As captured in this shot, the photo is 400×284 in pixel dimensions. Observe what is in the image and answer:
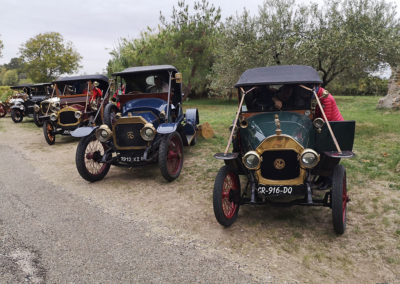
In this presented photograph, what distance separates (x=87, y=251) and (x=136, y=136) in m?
2.52

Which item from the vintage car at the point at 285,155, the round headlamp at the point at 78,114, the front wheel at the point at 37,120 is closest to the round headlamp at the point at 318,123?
the vintage car at the point at 285,155

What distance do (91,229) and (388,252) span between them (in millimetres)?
3331

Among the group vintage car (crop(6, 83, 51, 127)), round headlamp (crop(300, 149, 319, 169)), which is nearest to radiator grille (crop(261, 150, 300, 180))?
round headlamp (crop(300, 149, 319, 169))

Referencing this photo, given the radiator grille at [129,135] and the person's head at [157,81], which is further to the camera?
the person's head at [157,81]

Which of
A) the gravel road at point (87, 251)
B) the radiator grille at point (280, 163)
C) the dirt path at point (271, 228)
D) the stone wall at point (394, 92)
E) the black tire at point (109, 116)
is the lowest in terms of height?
the gravel road at point (87, 251)

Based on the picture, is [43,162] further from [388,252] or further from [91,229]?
[388,252]

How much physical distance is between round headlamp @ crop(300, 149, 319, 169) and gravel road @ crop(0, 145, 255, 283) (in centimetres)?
133

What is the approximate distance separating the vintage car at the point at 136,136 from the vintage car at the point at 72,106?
263 centimetres

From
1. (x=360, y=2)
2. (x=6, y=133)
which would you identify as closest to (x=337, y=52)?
(x=360, y=2)

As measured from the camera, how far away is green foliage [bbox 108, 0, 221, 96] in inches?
601

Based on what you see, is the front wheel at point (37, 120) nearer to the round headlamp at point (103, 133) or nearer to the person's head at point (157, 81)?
the person's head at point (157, 81)

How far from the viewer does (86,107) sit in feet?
31.3

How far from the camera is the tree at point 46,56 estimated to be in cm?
2912

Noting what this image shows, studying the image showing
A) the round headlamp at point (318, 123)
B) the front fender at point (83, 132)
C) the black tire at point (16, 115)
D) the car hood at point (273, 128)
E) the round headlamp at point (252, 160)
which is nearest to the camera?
the round headlamp at point (252, 160)
